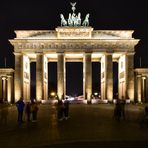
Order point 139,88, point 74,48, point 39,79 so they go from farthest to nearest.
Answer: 1. point 139,88
2. point 39,79
3. point 74,48

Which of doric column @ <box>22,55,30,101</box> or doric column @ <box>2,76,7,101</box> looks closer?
doric column @ <box>22,55,30,101</box>

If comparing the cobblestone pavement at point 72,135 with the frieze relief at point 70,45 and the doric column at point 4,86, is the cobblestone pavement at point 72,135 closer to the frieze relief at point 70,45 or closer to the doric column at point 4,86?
the frieze relief at point 70,45

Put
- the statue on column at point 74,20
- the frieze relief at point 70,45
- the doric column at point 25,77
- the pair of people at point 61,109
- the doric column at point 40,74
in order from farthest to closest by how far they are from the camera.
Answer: the doric column at point 25,77 < the statue on column at point 74,20 < the doric column at point 40,74 < the frieze relief at point 70,45 < the pair of people at point 61,109

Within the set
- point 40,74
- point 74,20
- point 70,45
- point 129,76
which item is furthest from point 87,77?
point 74,20

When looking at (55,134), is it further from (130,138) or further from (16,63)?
(16,63)

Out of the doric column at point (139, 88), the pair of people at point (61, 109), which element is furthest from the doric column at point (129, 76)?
the pair of people at point (61, 109)

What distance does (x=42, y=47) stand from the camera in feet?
261

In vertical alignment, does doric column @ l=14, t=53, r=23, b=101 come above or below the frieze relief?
below

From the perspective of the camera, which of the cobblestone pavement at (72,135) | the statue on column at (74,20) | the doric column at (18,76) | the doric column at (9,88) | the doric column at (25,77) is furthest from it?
the doric column at (9,88)

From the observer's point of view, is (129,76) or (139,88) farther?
(139,88)

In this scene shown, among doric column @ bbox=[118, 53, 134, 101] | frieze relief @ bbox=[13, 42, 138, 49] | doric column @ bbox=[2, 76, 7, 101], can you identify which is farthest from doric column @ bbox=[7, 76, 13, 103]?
doric column @ bbox=[118, 53, 134, 101]

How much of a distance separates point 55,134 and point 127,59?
5650cm

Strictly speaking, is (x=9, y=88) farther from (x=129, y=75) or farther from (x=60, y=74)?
(x=129, y=75)

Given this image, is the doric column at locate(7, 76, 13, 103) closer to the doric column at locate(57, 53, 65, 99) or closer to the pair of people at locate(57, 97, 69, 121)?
the doric column at locate(57, 53, 65, 99)
